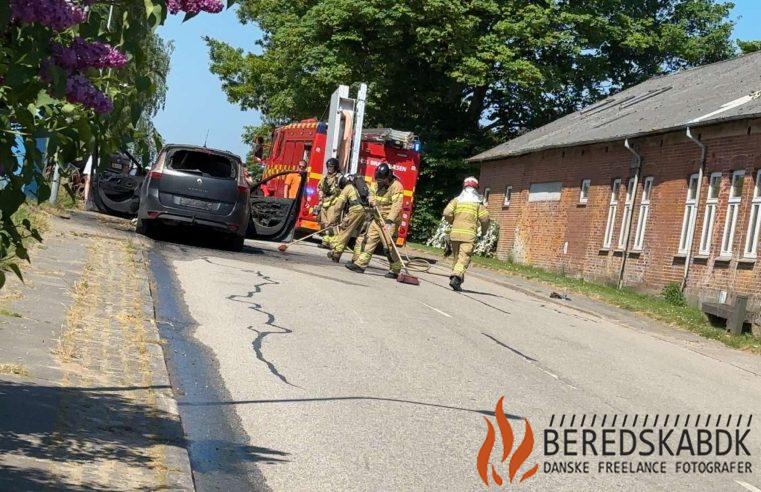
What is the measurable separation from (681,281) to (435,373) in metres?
17.8

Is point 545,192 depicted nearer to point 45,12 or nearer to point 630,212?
point 630,212

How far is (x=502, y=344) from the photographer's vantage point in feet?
43.9

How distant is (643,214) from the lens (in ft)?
99.8

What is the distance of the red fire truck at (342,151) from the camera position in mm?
28141

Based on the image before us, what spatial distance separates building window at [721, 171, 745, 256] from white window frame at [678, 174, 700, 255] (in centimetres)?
165

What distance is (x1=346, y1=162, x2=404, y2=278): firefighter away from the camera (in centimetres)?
2114

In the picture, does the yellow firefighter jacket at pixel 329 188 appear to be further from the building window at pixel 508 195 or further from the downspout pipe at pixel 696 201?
the building window at pixel 508 195

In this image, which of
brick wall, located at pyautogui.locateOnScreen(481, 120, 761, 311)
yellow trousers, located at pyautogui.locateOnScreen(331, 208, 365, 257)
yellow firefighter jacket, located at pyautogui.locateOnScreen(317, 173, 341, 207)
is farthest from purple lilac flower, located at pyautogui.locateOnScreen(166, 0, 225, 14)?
yellow firefighter jacket, located at pyautogui.locateOnScreen(317, 173, 341, 207)

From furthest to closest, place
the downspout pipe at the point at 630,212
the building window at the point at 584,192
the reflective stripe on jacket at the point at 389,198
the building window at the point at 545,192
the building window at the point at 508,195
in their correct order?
the building window at the point at 508,195 < the building window at the point at 545,192 < the building window at the point at 584,192 < the downspout pipe at the point at 630,212 < the reflective stripe on jacket at the point at 389,198

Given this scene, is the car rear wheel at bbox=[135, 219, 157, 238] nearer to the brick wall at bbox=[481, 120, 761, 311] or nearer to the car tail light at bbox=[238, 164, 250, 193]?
the car tail light at bbox=[238, 164, 250, 193]

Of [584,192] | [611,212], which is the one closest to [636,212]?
[611,212]

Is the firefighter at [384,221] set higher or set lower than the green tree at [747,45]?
lower

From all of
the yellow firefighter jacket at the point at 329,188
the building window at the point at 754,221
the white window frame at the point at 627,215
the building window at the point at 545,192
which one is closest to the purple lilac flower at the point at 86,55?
the yellow firefighter jacket at the point at 329,188

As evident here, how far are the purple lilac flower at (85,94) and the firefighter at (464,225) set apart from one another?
15.4 meters
